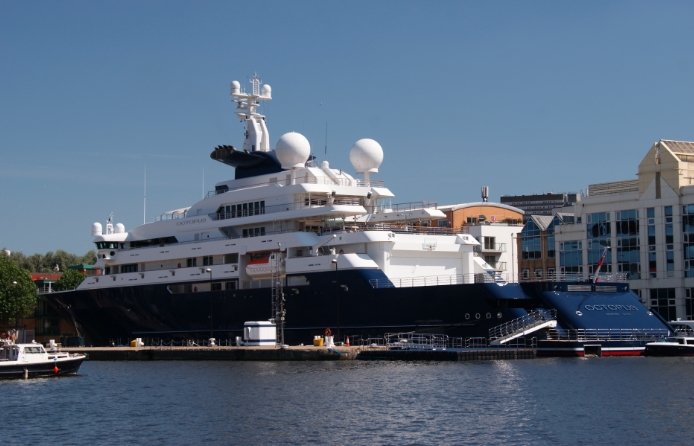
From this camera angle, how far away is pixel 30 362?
4994cm

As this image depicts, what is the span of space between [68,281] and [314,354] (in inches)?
2044

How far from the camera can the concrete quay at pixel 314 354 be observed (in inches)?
2077

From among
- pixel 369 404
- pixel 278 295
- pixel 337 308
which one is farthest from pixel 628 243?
pixel 369 404

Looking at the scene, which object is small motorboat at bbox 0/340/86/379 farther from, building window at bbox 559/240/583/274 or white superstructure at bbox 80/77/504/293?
building window at bbox 559/240/583/274

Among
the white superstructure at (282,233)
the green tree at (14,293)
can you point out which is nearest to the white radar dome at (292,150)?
the white superstructure at (282,233)

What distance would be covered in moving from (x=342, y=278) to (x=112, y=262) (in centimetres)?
1951

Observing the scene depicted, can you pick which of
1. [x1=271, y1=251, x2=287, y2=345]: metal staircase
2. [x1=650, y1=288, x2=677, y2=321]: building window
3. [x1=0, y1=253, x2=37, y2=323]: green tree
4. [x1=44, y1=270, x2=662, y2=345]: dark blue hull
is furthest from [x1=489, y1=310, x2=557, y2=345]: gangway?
[x1=0, y1=253, x2=37, y2=323]: green tree

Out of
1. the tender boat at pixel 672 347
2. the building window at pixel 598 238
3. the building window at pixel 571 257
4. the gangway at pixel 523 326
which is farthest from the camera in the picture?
the building window at pixel 571 257

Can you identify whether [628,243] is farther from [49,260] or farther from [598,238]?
[49,260]

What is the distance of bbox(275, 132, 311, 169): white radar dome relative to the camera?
2514 inches

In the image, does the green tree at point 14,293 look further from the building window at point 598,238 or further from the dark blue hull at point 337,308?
the building window at point 598,238

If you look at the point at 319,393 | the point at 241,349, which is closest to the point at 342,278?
the point at 241,349

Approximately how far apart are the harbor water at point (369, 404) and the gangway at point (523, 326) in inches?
61.9

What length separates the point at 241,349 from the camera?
5691 centimetres
